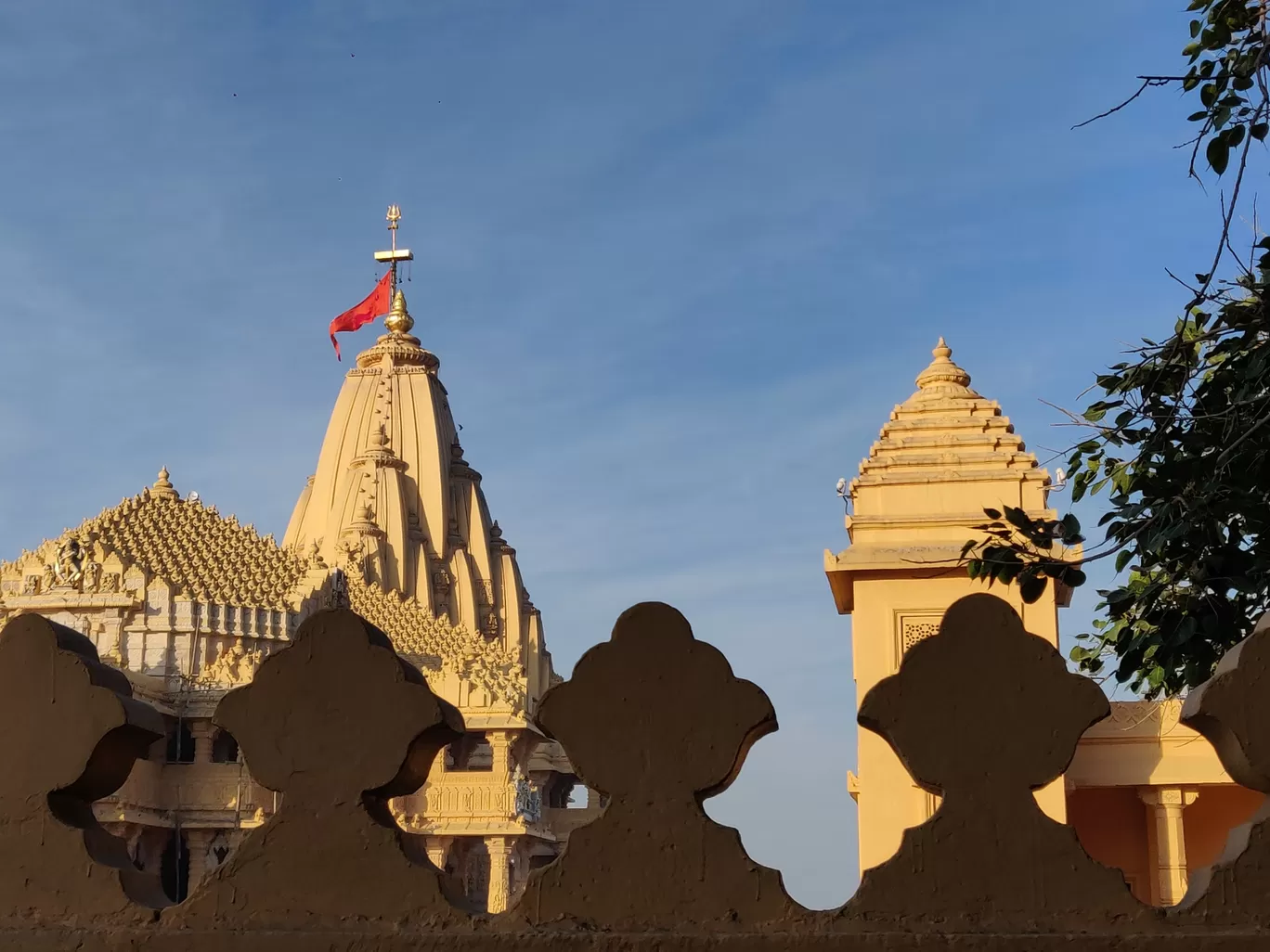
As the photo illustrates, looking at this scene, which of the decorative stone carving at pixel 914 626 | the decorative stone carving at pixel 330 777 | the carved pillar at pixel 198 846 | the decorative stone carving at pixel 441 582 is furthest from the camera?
the decorative stone carving at pixel 441 582

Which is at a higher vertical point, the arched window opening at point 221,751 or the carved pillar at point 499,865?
the arched window opening at point 221,751

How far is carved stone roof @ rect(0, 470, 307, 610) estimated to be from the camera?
40875mm

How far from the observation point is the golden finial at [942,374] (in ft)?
59.9

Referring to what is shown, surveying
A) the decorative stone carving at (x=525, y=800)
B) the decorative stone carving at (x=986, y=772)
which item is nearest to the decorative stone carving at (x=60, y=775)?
the decorative stone carving at (x=986, y=772)

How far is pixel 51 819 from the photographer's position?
4.23m

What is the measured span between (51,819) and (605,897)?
1.60m

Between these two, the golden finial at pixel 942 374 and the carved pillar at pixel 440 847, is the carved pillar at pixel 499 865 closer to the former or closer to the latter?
the carved pillar at pixel 440 847

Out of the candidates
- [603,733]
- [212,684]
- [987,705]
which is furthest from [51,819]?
[212,684]

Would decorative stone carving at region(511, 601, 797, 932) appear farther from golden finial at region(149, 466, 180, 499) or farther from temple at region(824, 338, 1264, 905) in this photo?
golden finial at region(149, 466, 180, 499)

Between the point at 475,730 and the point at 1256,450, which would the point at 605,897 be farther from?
the point at 475,730

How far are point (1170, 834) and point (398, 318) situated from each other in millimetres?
58791

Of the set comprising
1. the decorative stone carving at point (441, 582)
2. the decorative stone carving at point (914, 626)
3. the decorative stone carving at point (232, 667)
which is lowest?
the decorative stone carving at point (914, 626)

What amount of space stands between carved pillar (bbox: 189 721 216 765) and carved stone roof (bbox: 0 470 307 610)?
4291 millimetres

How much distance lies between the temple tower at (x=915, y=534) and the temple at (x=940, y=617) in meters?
0.02
